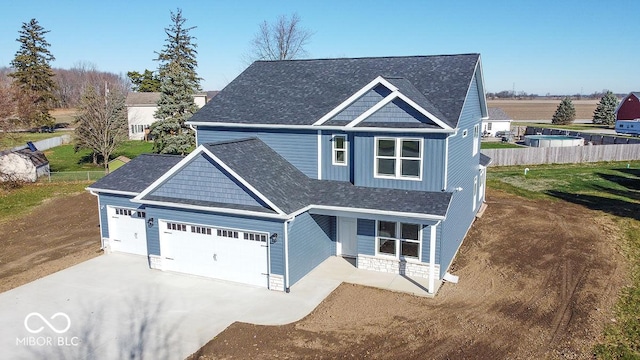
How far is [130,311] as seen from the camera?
14.6 meters

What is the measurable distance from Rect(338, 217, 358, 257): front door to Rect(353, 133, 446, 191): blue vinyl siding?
172cm

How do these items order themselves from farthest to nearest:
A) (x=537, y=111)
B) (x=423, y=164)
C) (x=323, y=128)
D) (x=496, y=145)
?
1. (x=537, y=111)
2. (x=496, y=145)
3. (x=323, y=128)
4. (x=423, y=164)

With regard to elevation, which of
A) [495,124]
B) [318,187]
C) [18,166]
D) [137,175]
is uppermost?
[495,124]

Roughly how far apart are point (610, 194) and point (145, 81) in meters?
74.1

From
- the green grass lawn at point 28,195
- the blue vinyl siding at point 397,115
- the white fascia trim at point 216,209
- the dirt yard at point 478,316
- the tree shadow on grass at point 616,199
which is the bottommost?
the dirt yard at point 478,316

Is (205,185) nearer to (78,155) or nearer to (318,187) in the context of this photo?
(318,187)

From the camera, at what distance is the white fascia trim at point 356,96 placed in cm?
1736

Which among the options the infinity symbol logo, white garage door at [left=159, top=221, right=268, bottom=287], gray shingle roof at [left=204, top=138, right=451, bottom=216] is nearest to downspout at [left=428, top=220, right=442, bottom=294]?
gray shingle roof at [left=204, top=138, right=451, bottom=216]

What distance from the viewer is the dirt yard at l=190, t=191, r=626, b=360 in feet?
39.9

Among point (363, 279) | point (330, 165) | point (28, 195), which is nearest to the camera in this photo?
point (363, 279)

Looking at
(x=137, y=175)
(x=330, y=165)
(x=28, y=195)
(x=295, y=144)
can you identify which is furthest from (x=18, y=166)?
(x=330, y=165)

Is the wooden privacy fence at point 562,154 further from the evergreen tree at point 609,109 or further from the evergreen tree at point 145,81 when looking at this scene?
the evergreen tree at point 145,81

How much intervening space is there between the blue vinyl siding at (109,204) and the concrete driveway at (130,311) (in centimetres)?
235

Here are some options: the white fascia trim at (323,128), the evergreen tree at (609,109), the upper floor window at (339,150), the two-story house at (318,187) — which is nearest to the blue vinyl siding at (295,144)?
the two-story house at (318,187)
